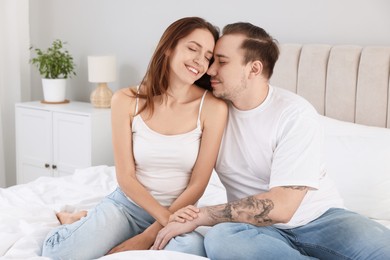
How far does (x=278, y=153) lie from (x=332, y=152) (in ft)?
2.41

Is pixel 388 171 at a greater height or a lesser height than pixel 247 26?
lesser

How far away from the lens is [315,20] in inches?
124

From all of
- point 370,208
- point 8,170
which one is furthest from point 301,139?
point 8,170

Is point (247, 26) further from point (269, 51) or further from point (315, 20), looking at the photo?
point (315, 20)

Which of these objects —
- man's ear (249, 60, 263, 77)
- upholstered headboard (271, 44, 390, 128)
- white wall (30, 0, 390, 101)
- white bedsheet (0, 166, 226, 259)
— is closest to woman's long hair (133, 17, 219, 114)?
man's ear (249, 60, 263, 77)

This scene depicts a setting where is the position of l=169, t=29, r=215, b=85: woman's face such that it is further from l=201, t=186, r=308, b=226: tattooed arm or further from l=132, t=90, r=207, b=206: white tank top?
l=201, t=186, r=308, b=226: tattooed arm

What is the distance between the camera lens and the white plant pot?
3.96m

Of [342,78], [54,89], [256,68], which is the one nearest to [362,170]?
[342,78]

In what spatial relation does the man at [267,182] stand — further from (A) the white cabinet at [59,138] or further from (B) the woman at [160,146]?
(A) the white cabinet at [59,138]

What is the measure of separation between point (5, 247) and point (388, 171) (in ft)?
4.92

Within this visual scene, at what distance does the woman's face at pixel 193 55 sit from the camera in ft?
6.45

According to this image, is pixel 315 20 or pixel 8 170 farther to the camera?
pixel 8 170

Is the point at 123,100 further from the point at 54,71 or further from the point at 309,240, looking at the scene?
the point at 54,71

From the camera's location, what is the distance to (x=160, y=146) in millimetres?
2023
